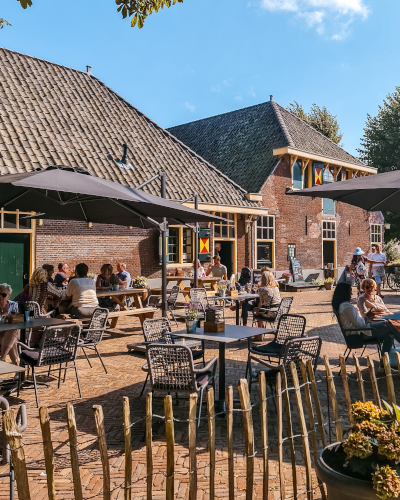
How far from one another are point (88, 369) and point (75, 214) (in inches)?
95.6

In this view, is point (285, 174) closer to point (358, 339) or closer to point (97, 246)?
point (97, 246)

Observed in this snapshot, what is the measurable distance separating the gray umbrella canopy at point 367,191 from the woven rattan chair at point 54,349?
3192 mm

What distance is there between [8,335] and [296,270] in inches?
600

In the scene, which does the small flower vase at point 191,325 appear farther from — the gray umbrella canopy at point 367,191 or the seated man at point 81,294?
the seated man at point 81,294

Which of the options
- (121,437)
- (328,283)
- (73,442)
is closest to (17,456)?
(73,442)

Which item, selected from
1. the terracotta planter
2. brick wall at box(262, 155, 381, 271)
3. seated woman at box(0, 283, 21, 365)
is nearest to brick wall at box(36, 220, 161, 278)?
seated woman at box(0, 283, 21, 365)

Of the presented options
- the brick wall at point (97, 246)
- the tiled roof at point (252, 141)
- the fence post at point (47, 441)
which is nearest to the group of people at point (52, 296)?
the brick wall at point (97, 246)

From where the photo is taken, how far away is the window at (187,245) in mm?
15375

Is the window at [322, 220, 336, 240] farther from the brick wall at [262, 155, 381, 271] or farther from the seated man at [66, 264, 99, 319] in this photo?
the seated man at [66, 264, 99, 319]

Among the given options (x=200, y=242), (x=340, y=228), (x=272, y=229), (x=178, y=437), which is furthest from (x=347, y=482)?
(x=340, y=228)

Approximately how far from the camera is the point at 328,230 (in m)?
21.8

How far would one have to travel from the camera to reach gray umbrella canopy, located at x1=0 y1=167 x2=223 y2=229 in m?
4.55

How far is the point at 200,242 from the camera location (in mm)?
15766

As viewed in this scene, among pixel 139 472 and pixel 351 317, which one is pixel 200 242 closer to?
pixel 351 317
